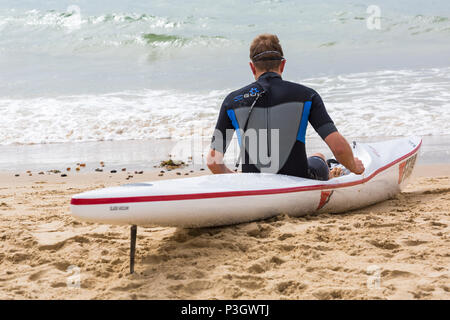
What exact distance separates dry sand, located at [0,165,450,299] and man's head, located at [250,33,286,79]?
103cm

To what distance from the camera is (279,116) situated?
11.4 ft

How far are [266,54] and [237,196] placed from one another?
38.4 inches

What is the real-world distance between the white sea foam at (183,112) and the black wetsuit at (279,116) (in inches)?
190

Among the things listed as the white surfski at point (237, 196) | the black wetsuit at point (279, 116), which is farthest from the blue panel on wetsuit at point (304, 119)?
the white surfski at point (237, 196)

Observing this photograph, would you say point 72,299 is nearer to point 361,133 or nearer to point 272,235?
point 272,235

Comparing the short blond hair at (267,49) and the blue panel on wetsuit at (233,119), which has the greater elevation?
the short blond hair at (267,49)

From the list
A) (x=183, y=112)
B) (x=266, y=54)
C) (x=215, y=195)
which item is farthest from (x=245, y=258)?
(x=183, y=112)

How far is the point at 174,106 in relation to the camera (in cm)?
1048

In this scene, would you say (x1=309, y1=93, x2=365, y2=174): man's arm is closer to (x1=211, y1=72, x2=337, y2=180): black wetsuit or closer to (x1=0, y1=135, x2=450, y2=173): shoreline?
(x1=211, y1=72, x2=337, y2=180): black wetsuit

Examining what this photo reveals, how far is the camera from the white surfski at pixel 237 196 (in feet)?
9.13

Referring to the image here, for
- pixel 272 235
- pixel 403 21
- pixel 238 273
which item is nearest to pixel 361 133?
pixel 272 235

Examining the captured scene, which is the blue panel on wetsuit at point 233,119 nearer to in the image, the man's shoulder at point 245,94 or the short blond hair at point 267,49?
the man's shoulder at point 245,94

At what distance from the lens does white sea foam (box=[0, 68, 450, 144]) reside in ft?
28.3

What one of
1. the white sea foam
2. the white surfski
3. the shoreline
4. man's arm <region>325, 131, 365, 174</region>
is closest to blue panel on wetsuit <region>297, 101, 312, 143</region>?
man's arm <region>325, 131, 365, 174</region>
